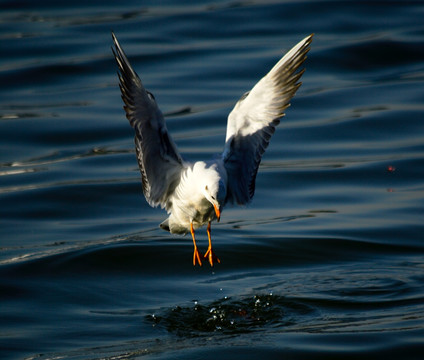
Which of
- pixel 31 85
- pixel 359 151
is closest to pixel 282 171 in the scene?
pixel 359 151

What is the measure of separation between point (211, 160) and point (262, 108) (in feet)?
2.44

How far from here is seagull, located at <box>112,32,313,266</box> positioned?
27.7 ft

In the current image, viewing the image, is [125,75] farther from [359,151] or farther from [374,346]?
[359,151]

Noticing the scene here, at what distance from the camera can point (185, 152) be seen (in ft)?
47.8

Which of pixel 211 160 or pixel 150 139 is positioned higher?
pixel 150 139

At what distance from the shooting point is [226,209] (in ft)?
41.6

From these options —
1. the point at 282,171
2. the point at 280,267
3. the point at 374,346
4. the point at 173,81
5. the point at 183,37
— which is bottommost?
the point at 374,346

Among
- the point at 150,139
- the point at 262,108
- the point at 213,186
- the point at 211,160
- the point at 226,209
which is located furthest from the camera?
the point at 226,209

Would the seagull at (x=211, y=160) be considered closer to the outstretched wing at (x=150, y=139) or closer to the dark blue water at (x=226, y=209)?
the outstretched wing at (x=150, y=139)

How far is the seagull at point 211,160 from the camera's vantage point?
845cm

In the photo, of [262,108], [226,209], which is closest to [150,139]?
[262,108]

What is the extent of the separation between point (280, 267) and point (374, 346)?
2.64 metres

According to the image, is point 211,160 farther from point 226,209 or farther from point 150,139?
point 226,209

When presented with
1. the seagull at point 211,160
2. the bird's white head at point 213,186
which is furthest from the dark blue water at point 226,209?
the bird's white head at point 213,186
